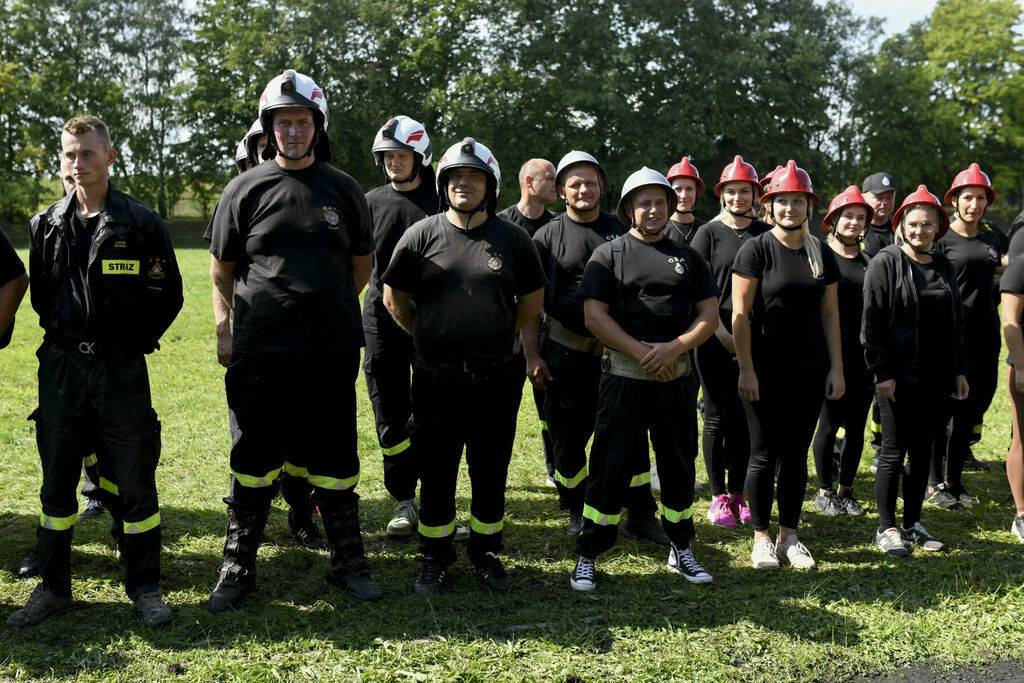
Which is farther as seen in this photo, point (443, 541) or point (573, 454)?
point (573, 454)

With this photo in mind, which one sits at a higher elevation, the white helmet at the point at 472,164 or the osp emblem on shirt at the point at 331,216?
the white helmet at the point at 472,164

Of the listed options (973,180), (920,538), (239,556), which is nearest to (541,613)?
(239,556)

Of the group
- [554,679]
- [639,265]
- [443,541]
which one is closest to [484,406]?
[443,541]

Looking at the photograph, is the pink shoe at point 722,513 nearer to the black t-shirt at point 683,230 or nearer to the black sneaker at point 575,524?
the black sneaker at point 575,524

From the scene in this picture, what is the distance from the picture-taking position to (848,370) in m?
6.54

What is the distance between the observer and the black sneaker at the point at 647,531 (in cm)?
586

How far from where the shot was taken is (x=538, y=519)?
20.9 ft

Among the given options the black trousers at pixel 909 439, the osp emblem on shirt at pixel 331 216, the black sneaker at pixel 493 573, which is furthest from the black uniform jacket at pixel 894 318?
the osp emblem on shirt at pixel 331 216

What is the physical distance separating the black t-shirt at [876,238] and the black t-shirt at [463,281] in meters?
3.78

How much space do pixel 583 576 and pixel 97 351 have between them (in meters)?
2.85

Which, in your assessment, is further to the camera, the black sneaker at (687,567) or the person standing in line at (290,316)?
the black sneaker at (687,567)

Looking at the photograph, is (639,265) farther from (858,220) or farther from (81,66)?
(81,66)

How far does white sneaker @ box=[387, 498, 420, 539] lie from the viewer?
593cm

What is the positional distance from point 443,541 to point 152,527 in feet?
5.07
